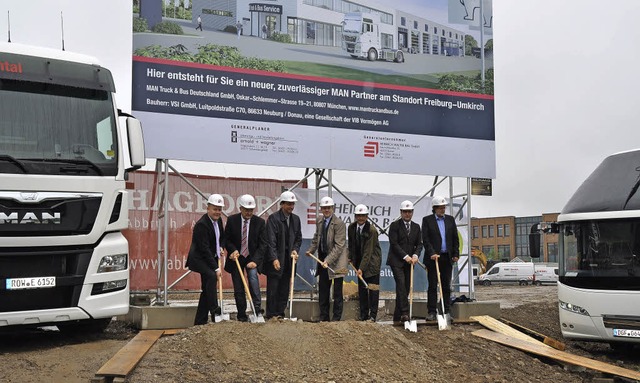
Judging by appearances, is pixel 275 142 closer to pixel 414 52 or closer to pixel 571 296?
pixel 414 52

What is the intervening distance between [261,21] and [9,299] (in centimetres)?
598

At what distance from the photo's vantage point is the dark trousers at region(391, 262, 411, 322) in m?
11.0

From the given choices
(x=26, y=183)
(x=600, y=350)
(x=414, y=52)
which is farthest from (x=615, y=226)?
(x=26, y=183)

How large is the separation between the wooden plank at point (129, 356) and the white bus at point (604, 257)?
6.22m

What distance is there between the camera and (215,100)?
37.1ft

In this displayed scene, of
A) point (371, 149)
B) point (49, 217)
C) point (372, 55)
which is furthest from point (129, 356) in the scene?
point (372, 55)

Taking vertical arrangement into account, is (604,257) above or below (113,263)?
below

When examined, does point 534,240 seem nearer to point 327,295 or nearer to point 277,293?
point 327,295

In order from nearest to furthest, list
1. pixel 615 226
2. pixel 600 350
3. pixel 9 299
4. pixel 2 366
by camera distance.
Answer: pixel 2 366 < pixel 9 299 < pixel 615 226 < pixel 600 350

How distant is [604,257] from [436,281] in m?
2.61

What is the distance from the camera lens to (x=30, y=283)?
27.3 feet

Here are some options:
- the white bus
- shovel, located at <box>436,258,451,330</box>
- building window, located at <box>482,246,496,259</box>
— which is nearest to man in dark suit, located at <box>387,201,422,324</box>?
shovel, located at <box>436,258,451,330</box>

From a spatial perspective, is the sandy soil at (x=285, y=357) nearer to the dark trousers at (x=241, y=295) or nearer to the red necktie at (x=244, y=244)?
the dark trousers at (x=241, y=295)

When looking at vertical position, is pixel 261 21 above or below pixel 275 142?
above
